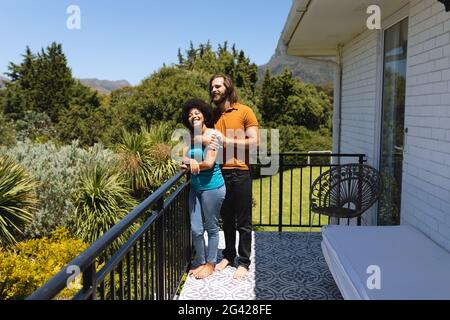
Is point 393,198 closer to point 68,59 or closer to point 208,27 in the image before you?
point 68,59

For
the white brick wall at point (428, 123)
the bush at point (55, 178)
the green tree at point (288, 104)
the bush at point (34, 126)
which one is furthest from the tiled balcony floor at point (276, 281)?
the bush at point (34, 126)

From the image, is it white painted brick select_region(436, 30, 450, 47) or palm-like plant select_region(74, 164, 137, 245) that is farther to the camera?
palm-like plant select_region(74, 164, 137, 245)

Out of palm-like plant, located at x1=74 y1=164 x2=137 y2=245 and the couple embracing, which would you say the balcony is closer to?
the couple embracing

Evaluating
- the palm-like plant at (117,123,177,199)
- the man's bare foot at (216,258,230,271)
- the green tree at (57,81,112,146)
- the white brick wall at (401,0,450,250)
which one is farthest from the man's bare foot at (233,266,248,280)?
the green tree at (57,81,112,146)

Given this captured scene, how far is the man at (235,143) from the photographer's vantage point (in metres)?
2.99

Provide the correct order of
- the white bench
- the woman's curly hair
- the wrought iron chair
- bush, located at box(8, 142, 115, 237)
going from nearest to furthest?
1. the white bench
2. the woman's curly hair
3. the wrought iron chair
4. bush, located at box(8, 142, 115, 237)

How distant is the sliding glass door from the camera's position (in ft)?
12.4

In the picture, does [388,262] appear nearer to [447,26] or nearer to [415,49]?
[447,26]

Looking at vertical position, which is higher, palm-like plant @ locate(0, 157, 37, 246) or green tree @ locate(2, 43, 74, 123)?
green tree @ locate(2, 43, 74, 123)

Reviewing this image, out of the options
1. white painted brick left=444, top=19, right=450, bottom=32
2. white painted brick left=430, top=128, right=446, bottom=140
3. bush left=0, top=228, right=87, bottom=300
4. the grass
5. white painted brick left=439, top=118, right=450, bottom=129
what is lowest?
the grass

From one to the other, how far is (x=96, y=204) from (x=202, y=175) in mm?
3407

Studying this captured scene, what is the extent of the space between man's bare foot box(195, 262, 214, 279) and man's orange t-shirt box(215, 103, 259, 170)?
780 millimetres

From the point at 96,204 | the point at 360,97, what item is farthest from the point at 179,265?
the point at 360,97

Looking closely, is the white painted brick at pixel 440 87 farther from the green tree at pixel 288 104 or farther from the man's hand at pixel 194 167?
the green tree at pixel 288 104
